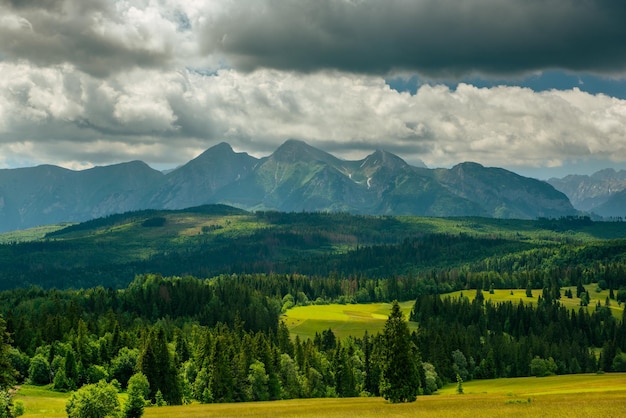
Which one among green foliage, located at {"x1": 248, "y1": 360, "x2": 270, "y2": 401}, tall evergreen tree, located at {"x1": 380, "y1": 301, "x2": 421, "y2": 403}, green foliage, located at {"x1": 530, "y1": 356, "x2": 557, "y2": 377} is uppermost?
tall evergreen tree, located at {"x1": 380, "y1": 301, "x2": 421, "y2": 403}

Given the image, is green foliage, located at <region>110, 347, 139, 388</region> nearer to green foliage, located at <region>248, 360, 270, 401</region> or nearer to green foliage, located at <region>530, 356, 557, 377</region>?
green foliage, located at <region>248, 360, 270, 401</region>

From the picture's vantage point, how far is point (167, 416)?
233 feet

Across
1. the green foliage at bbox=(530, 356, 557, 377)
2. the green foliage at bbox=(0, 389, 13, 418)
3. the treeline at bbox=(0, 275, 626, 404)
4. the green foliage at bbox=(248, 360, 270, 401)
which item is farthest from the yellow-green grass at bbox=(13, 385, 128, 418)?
the green foliage at bbox=(530, 356, 557, 377)

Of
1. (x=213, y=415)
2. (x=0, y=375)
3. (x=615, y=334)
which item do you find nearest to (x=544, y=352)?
(x=615, y=334)

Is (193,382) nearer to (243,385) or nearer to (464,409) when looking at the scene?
(243,385)

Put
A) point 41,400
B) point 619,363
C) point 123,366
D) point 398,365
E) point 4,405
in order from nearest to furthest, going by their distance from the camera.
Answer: point 4,405
point 398,365
point 41,400
point 123,366
point 619,363

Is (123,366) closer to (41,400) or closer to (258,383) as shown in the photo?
(41,400)

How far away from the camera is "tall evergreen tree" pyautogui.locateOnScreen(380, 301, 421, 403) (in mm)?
77688

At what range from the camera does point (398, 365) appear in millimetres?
78312

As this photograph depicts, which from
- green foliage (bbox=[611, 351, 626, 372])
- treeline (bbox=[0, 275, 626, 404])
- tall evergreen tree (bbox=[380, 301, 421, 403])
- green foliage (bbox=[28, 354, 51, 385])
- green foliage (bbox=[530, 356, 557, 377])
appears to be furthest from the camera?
green foliage (bbox=[611, 351, 626, 372])

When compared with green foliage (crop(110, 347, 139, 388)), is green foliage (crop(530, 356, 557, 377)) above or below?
below

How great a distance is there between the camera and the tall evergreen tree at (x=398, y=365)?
255 ft

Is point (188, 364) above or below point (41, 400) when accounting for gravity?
below

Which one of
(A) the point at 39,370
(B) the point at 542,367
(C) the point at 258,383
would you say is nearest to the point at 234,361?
(C) the point at 258,383
